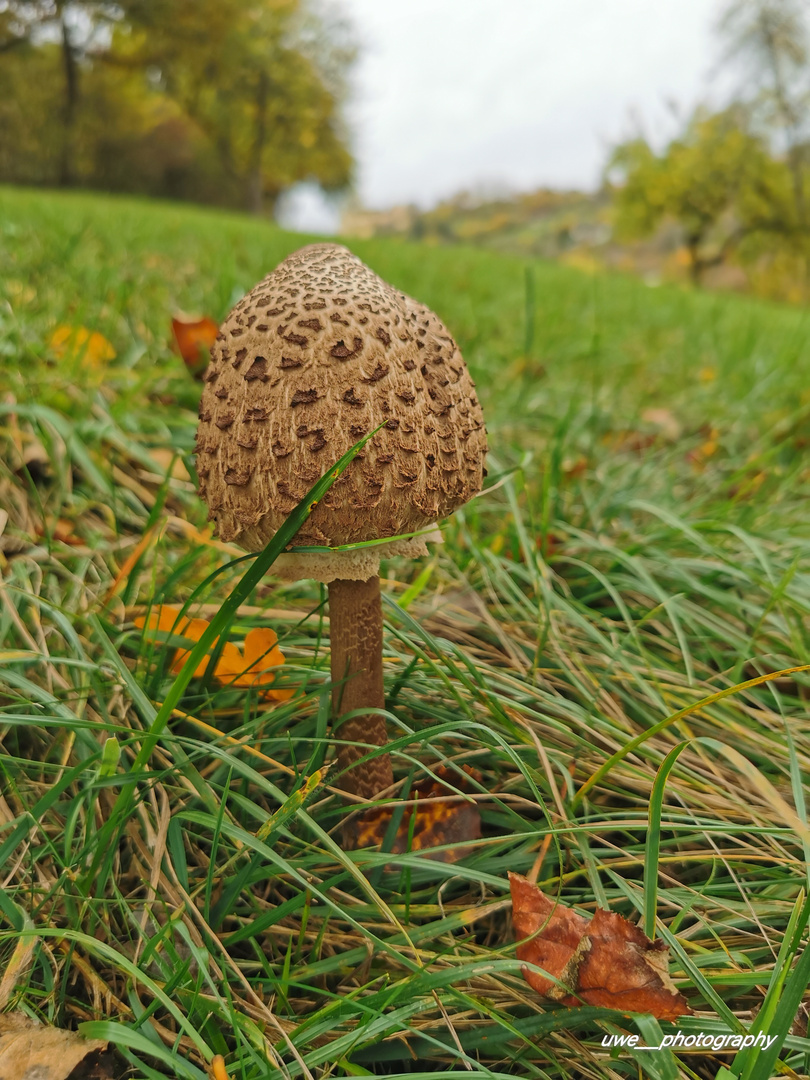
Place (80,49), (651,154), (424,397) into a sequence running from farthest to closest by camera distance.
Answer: (651,154) → (80,49) → (424,397)

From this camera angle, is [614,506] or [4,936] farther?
[614,506]

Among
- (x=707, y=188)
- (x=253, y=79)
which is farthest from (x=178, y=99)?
(x=707, y=188)

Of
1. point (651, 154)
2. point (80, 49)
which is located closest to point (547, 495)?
point (80, 49)

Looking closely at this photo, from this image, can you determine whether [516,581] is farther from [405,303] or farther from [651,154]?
[651,154]

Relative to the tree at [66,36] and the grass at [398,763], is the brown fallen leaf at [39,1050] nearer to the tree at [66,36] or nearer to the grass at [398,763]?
the grass at [398,763]

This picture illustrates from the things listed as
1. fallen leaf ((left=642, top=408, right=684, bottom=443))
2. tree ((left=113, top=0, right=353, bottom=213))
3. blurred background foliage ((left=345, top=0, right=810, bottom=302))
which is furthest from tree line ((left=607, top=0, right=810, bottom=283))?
fallen leaf ((left=642, top=408, right=684, bottom=443))

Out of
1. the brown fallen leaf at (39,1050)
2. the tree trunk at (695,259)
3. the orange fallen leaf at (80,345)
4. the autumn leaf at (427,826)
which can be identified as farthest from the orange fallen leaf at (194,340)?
the tree trunk at (695,259)
